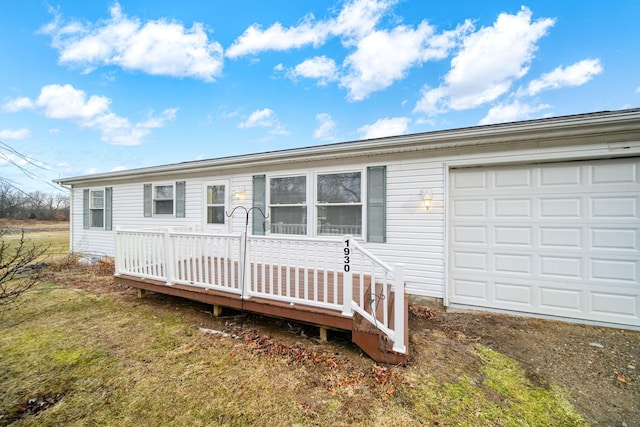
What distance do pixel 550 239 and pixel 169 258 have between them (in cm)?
616

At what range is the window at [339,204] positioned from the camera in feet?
16.0

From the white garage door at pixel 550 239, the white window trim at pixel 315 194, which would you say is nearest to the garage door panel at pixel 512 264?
the white garage door at pixel 550 239

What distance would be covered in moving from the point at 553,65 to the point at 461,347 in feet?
31.5

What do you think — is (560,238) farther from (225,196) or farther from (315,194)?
(225,196)

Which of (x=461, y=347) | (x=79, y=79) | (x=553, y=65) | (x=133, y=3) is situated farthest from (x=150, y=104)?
(x=553, y=65)

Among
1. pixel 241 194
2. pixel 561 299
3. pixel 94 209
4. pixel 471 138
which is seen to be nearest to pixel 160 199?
pixel 241 194

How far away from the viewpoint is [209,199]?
20.9 ft

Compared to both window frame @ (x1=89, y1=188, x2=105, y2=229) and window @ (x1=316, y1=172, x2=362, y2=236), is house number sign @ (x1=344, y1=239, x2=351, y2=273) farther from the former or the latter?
window frame @ (x1=89, y1=188, x2=105, y2=229)

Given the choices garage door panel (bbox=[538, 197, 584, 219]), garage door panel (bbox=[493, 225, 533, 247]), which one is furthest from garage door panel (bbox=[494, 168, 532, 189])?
garage door panel (bbox=[493, 225, 533, 247])

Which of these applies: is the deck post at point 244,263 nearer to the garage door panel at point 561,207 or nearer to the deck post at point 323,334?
the deck post at point 323,334

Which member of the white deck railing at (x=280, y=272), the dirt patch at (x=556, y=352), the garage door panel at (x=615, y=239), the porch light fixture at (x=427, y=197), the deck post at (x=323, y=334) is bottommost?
the dirt patch at (x=556, y=352)

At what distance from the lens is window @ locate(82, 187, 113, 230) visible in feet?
26.4

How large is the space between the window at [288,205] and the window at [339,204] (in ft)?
1.24

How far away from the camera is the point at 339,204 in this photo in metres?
4.96
